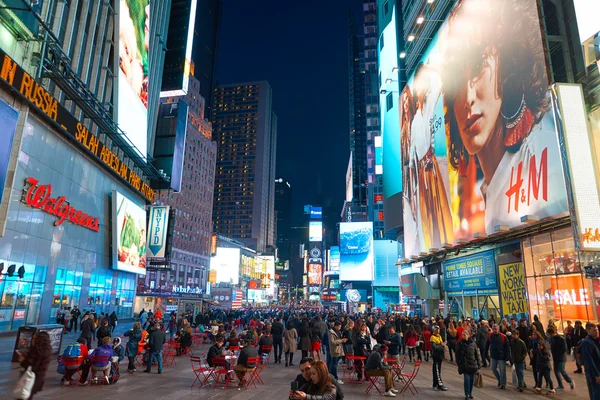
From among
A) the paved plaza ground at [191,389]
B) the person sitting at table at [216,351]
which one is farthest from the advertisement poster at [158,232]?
the person sitting at table at [216,351]

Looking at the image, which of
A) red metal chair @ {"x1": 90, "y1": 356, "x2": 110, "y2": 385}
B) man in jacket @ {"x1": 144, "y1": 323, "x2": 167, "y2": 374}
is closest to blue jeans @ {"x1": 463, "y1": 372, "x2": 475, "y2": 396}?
man in jacket @ {"x1": 144, "y1": 323, "x2": 167, "y2": 374}

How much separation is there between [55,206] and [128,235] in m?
11.2

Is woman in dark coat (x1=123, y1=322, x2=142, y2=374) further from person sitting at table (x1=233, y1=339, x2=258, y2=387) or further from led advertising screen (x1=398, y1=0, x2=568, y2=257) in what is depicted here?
led advertising screen (x1=398, y1=0, x2=568, y2=257)

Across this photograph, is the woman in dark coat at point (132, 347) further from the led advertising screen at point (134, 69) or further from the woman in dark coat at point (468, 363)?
the led advertising screen at point (134, 69)

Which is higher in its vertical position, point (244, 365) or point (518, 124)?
→ point (518, 124)

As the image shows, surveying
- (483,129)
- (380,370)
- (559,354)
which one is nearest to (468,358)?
(380,370)

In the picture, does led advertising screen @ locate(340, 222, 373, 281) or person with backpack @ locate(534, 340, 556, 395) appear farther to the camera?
led advertising screen @ locate(340, 222, 373, 281)

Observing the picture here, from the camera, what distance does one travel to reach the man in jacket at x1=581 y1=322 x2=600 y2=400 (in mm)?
7323

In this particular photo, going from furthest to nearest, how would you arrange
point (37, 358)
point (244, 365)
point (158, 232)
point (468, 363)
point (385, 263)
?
point (385, 263) → point (158, 232) → point (244, 365) → point (468, 363) → point (37, 358)

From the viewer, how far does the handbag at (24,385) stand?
5332 millimetres

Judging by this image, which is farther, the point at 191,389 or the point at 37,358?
the point at 191,389

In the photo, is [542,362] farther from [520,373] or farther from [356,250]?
[356,250]

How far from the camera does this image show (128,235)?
3638cm

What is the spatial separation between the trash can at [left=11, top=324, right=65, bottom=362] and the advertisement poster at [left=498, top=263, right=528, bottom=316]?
2194 centimetres
